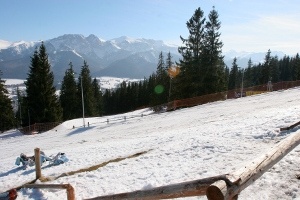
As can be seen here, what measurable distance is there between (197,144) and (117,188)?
14.2 ft

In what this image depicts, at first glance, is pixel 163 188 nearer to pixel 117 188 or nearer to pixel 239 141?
pixel 117 188

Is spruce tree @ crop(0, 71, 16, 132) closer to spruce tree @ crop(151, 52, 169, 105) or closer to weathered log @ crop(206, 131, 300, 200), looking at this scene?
spruce tree @ crop(151, 52, 169, 105)

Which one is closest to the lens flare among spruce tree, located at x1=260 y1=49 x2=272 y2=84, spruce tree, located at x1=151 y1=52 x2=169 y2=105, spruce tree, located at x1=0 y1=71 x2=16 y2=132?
spruce tree, located at x1=151 y1=52 x2=169 y2=105

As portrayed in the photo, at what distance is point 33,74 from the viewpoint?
→ 47.5 m

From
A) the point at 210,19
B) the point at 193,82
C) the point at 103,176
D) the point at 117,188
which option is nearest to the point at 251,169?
the point at 117,188

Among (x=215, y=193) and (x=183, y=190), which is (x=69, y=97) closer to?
(x=183, y=190)

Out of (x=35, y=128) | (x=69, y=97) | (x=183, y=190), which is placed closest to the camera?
(x=183, y=190)

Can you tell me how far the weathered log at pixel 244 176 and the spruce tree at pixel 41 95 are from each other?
45.5m

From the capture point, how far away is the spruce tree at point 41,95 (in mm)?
46062

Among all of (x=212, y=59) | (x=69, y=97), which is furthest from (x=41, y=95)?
(x=212, y=59)

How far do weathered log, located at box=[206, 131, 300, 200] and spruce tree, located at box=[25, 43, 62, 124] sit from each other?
4547 centimetres

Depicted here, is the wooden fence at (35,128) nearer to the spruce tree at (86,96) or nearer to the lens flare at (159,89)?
the spruce tree at (86,96)

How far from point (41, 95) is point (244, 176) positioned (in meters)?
47.0

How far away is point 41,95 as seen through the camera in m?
46.5
